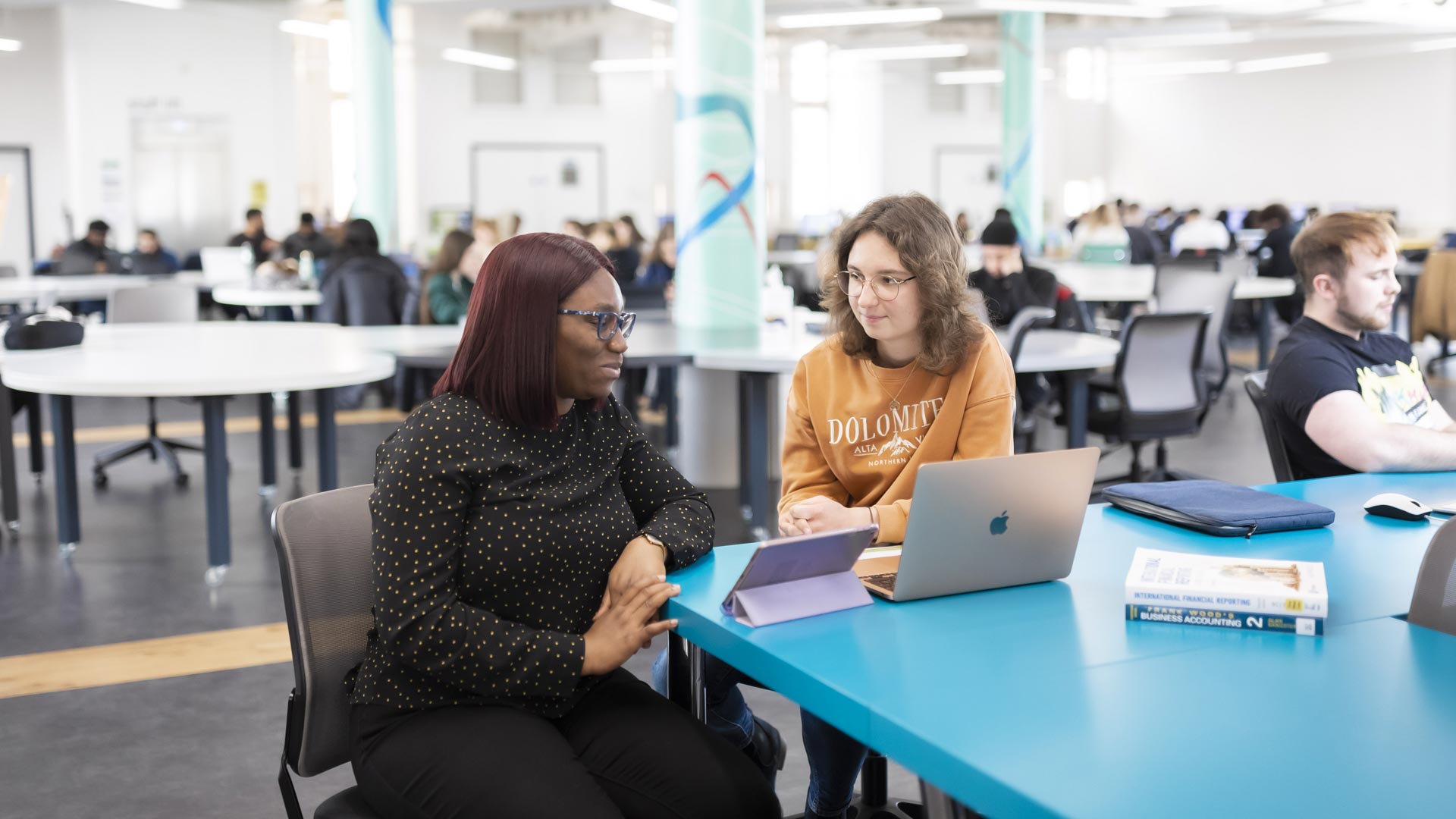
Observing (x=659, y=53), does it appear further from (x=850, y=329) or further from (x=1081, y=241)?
(x=850, y=329)

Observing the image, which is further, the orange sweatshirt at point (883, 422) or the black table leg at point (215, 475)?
the black table leg at point (215, 475)

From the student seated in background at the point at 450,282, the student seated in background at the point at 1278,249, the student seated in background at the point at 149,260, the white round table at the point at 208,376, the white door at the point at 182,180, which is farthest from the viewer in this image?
the white door at the point at 182,180

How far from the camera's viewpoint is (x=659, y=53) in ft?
55.5

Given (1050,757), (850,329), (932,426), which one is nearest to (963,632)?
(1050,757)

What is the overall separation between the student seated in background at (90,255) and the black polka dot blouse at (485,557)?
32.6 ft

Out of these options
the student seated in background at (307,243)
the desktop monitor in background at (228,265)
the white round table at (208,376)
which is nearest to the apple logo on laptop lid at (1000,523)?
the white round table at (208,376)

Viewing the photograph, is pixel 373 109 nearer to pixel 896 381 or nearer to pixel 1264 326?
pixel 1264 326

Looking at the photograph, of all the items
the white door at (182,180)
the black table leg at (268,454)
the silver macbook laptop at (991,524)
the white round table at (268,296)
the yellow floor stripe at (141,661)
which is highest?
the white door at (182,180)

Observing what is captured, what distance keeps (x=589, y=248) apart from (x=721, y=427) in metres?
4.07

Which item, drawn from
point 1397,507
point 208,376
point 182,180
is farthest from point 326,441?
point 182,180

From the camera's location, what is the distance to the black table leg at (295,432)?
235 inches

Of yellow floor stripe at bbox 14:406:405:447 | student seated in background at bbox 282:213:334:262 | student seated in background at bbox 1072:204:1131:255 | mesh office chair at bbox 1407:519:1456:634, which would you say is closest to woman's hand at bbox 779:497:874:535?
mesh office chair at bbox 1407:519:1456:634

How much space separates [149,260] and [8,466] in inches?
273

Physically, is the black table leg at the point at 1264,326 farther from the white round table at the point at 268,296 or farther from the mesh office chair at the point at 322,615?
the mesh office chair at the point at 322,615
